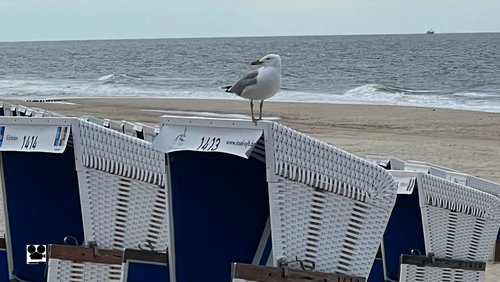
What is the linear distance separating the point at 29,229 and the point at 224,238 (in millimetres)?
1127

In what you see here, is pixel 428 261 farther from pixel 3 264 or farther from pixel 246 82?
pixel 3 264

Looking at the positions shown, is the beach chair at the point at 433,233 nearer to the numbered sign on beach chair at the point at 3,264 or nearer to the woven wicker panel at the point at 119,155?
the woven wicker panel at the point at 119,155

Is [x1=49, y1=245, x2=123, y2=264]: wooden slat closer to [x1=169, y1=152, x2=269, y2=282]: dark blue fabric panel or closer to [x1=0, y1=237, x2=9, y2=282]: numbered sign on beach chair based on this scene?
[x1=169, y1=152, x2=269, y2=282]: dark blue fabric panel

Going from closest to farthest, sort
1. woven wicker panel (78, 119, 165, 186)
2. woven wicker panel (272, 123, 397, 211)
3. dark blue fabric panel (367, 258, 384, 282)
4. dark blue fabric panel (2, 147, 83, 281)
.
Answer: woven wicker panel (272, 123, 397, 211), woven wicker panel (78, 119, 165, 186), dark blue fabric panel (2, 147, 83, 281), dark blue fabric panel (367, 258, 384, 282)

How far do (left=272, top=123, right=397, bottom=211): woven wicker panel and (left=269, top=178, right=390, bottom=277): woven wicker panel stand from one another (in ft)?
0.10

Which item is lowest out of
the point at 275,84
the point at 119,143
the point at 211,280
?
the point at 211,280

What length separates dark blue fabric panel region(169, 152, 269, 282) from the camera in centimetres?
368

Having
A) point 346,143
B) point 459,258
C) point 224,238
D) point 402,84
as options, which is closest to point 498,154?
point 346,143

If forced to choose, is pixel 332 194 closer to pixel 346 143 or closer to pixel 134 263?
pixel 134 263

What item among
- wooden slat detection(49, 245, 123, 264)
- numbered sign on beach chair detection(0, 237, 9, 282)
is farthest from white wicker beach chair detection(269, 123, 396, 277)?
numbered sign on beach chair detection(0, 237, 9, 282)

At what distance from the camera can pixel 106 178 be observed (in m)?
3.85

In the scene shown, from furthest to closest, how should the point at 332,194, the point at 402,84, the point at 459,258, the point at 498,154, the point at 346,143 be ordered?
the point at 402,84 → the point at 346,143 → the point at 498,154 → the point at 459,258 → the point at 332,194

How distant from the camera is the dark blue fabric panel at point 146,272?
3900 mm

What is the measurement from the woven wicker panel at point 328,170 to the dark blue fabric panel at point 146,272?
0.94 m
